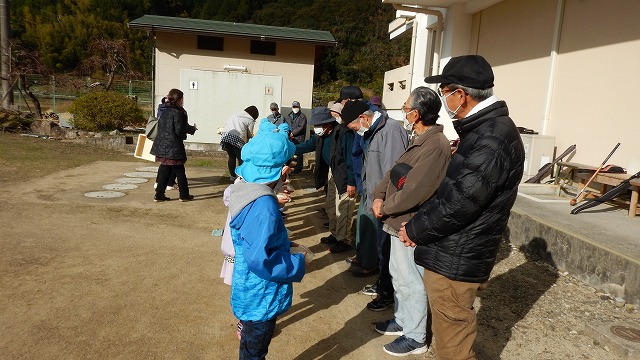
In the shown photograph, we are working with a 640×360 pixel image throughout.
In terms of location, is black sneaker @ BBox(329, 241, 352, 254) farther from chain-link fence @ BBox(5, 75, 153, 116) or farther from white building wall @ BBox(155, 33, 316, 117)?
chain-link fence @ BBox(5, 75, 153, 116)

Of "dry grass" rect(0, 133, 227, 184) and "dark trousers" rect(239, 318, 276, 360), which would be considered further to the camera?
"dry grass" rect(0, 133, 227, 184)

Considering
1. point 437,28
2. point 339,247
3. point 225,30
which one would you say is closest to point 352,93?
point 339,247

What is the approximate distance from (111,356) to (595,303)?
365 cm

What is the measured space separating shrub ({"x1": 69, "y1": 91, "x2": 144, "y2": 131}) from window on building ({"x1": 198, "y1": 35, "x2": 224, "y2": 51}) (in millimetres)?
3306

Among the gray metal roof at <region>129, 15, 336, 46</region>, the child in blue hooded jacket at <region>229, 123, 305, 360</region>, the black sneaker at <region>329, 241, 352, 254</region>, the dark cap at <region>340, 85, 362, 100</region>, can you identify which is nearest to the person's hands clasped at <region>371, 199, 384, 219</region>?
the child in blue hooded jacket at <region>229, 123, 305, 360</region>

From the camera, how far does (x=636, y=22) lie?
594 centimetres

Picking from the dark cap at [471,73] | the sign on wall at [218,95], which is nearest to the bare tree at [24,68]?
the sign on wall at [218,95]

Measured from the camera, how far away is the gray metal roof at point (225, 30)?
15166 mm

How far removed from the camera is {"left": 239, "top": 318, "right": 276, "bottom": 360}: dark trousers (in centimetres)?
235

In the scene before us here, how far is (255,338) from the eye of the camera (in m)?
2.36

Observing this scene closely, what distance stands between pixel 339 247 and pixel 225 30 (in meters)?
12.6

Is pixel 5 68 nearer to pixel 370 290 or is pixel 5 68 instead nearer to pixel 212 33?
pixel 212 33

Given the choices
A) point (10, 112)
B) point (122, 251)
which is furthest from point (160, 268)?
point (10, 112)

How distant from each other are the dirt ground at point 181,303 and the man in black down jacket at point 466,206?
3.19 ft
